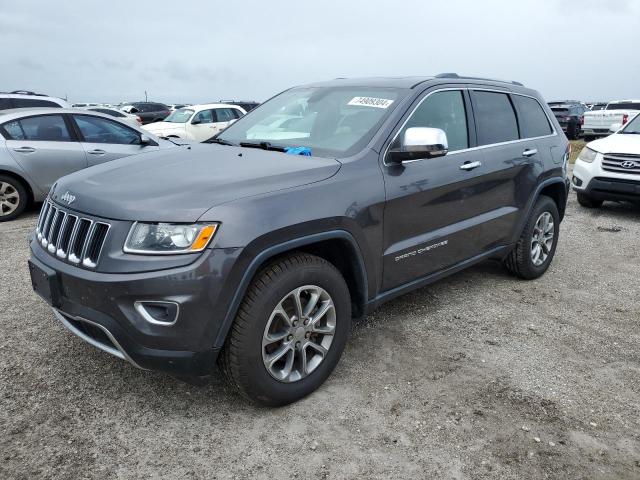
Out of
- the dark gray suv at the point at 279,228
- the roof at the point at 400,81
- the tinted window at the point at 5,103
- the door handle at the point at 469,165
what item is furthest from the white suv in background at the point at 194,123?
the door handle at the point at 469,165

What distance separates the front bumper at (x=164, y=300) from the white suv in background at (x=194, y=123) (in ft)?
39.9

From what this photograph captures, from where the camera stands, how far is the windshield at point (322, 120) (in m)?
3.44

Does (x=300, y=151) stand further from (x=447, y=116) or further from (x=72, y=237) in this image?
(x=72, y=237)

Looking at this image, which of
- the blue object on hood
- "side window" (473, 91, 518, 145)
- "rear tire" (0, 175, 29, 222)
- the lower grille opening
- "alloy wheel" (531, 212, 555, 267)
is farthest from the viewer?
"rear tire" (0, 175, 29, 222)

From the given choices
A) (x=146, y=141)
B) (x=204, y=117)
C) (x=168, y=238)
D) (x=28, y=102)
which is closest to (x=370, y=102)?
(x=168, y=238)

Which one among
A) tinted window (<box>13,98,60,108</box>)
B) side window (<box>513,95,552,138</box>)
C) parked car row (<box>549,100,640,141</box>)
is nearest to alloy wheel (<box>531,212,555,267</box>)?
side window (<box>513,95,552,138</box>)

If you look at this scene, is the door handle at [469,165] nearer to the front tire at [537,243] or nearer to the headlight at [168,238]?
the front tire at [537,243]

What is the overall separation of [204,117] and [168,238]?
13.2m

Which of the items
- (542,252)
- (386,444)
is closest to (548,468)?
(386,444)

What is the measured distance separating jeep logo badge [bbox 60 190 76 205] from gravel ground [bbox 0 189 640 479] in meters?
1.06

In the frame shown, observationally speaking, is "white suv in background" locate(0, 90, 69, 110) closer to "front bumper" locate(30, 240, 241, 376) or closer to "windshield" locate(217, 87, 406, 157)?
"windshield" locate(217, 87, 406, 157)

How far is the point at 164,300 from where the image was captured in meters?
2.47

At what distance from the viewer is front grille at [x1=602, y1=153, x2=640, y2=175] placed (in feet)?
24.5

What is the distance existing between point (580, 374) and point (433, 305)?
1265 millimetres
